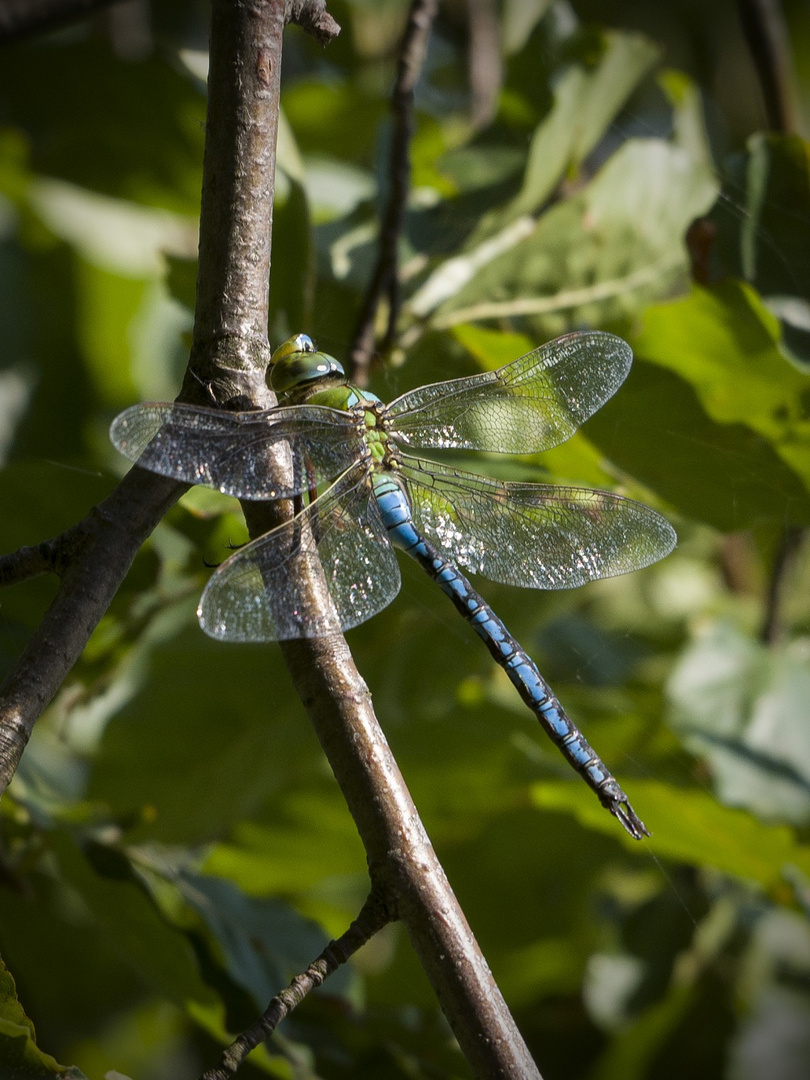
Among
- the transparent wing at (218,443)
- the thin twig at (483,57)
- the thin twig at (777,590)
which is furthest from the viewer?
the thin twig at (483,57)

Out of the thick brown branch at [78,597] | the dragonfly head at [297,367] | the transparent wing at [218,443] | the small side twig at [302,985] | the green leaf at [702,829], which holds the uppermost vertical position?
the dragonfly head at [297,367]

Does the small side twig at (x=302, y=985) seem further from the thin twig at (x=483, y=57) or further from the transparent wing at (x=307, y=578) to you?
the thin twig at (x=483, y=57)

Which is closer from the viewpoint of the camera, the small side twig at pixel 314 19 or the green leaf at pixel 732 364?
the small side twig at pixel 314 19

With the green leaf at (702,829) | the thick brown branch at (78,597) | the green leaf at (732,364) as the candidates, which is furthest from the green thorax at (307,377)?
the green leaf at (702,829)

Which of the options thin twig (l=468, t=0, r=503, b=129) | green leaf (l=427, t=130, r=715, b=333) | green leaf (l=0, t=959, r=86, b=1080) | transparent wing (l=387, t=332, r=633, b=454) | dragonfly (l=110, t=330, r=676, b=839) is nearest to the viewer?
green leaf (l=0, t=959, r=86, b=1080)

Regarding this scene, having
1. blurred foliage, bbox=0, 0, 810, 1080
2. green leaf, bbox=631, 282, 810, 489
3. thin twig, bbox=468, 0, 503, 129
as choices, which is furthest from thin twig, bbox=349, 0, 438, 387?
thin twig, bbox=468, 0, 503, 129

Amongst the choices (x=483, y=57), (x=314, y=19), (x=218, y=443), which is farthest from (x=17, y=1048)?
(x=483, y=57)

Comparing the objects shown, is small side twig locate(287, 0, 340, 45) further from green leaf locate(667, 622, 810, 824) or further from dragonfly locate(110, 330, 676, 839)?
green leaf locate(667, 622, 810, 824)
